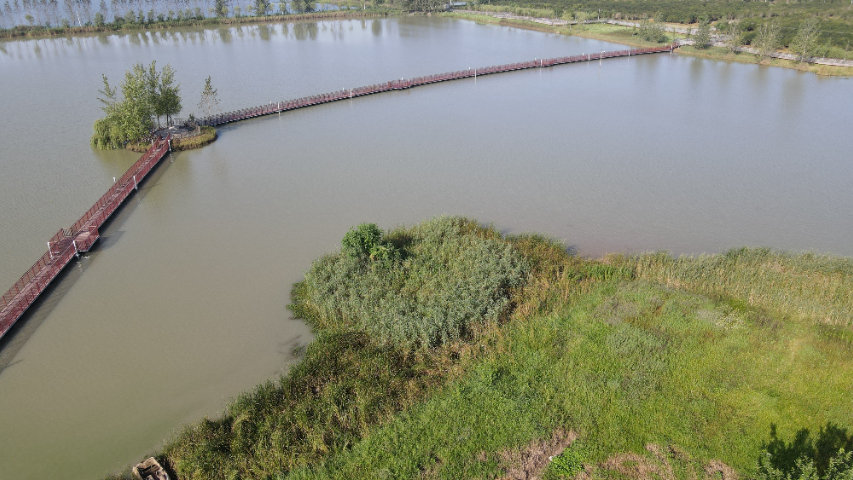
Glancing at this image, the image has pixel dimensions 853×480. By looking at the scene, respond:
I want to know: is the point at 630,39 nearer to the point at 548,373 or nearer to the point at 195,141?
the point at 195,141

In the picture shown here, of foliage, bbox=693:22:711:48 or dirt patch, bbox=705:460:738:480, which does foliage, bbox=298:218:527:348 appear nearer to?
dirt patch, bbox=705:460:738:480

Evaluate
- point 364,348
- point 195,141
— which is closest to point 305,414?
point 364,348

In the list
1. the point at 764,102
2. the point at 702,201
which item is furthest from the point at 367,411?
the point at 764,102

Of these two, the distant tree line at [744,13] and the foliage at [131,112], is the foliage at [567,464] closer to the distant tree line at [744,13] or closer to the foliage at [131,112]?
the foliage at [131,112]

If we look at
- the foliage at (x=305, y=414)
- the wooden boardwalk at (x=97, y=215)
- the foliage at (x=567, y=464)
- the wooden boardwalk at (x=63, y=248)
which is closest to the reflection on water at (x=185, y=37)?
the wooden boardwalk at (x=97, y=215)

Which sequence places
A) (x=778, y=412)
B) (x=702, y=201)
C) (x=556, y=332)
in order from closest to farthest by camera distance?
(x=778, y=412) < (x=556, y=332) < (x=702, y=201)

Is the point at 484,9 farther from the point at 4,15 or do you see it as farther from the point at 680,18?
the point at 4,15
